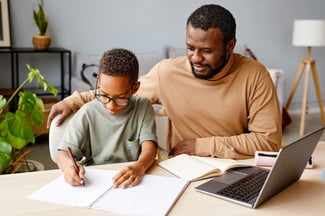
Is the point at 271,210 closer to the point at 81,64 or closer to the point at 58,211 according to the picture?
the point at 58,211

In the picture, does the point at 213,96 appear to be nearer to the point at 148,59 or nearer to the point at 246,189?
the point at 246,189

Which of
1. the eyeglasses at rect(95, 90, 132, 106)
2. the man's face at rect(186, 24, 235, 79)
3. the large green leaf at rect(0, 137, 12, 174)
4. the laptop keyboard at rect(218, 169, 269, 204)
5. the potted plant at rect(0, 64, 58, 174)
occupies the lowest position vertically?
the large green leaf at rect(0, 137, 12, 174)

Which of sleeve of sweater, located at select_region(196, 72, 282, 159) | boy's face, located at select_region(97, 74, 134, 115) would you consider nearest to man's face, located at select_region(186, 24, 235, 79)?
sleeve of sweater, located at select_region(196, 72, 282, 159)

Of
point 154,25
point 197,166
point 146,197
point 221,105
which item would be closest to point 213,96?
point 221,105

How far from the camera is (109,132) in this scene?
1.38m

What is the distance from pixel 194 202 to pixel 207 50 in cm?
58

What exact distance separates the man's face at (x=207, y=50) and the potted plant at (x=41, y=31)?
258 cm

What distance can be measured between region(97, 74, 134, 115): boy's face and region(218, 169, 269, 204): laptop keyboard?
41 centimetres

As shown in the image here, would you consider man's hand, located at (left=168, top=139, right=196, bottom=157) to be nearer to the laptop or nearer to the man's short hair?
the laptop

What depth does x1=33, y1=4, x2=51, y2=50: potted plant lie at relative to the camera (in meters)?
3.79

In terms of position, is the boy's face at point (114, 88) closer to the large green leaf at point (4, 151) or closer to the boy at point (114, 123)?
the boy at point (114, 123)

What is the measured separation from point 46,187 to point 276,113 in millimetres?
830

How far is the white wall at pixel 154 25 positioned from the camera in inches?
160

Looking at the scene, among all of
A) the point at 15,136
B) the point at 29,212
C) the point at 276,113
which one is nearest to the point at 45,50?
the point at 15,136
